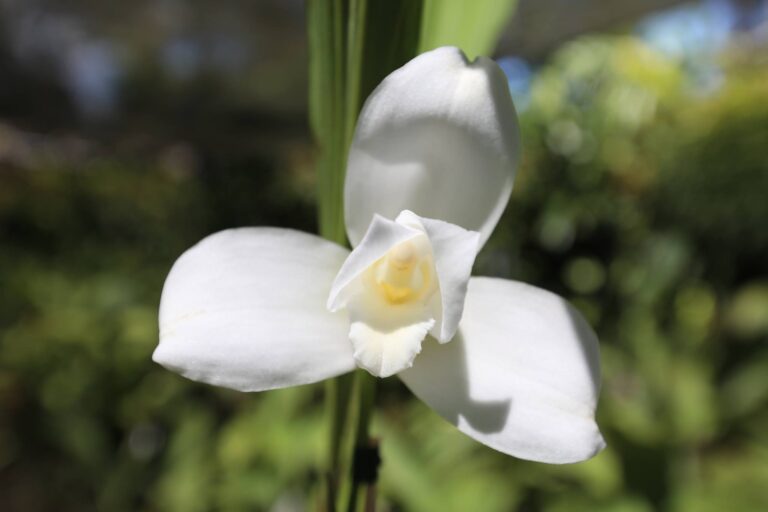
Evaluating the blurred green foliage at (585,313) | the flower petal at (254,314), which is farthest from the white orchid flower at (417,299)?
the blurred green foliage at (585,313)

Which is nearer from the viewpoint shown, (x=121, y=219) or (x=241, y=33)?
(x=241, y=33)

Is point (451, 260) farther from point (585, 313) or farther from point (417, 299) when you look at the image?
point (585, 313)

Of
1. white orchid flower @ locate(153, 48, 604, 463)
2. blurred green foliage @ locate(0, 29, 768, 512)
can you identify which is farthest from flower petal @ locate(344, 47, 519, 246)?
blurred green foliage @ locate(0, 29, 768, 512)

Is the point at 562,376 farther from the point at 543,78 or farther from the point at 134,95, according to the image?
the point at 134,95

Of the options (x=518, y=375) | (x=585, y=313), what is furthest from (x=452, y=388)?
(x=585, y=313)

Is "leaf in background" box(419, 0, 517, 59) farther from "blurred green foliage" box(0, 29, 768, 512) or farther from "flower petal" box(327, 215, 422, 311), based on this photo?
"blurred green foliage" box(0, 29, 768, 512)

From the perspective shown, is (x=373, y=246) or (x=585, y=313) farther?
(x=585, y=313)

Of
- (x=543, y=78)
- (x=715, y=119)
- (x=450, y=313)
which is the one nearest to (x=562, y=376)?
(x=450, y=313)
